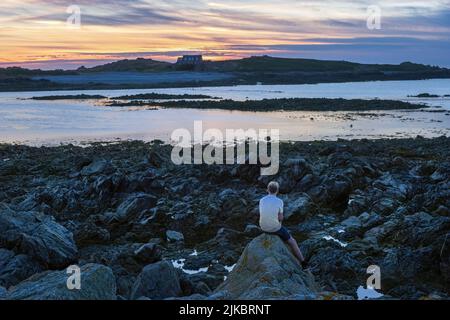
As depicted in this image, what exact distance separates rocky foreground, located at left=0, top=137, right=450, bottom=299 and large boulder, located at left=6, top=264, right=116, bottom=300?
1.0 inches

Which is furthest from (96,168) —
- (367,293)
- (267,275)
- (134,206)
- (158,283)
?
(267,275)

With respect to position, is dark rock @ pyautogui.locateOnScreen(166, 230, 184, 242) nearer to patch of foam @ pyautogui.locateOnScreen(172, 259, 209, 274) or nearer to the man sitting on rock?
patch of foam @ pyautogui.locateOnScreen(172, 259, 209, 274)

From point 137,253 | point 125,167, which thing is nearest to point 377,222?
point 137,253

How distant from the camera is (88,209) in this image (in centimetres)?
1772

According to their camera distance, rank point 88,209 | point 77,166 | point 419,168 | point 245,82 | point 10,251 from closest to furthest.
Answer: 1. point 10,251
2. point 88,209
3. point 419,168
4. point 77,166
5. point 245,82

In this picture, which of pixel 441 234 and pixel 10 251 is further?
pixel 441 234

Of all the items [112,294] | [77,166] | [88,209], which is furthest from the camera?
[77,166]

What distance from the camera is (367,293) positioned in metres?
11.1

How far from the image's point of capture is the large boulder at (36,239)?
11.7 m

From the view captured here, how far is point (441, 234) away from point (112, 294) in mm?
7809

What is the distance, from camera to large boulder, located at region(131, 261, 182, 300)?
9.67 metres

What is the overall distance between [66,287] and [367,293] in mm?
6063
